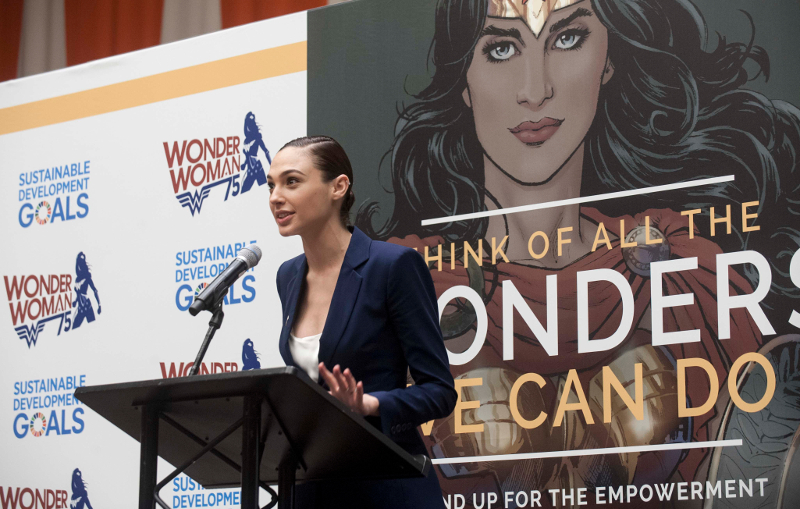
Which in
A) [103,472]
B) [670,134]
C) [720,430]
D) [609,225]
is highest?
[670,134]

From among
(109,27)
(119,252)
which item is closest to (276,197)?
(119,252)

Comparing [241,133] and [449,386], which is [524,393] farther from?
[241,133]

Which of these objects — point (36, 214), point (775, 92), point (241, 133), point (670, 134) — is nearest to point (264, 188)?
point (241, 133)

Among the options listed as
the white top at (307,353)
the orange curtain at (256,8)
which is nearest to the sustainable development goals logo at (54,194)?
the orange curtain at (256,8)

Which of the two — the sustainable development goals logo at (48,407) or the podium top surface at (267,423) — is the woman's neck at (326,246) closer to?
the podium top surface at (267,423)

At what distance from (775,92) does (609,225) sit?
1.99ft

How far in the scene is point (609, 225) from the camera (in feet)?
9.20

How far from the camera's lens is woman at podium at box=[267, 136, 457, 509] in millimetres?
1667

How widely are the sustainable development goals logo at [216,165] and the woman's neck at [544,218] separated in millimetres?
984

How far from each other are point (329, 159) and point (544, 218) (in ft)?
3.72

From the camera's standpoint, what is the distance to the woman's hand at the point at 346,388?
57.7 inches

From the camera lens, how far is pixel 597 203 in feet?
9.30

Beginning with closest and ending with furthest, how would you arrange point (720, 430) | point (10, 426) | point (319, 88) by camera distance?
point (720, 430)
point (319, 88)
point (10, 426)

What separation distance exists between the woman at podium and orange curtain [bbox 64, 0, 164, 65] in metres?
2.97
